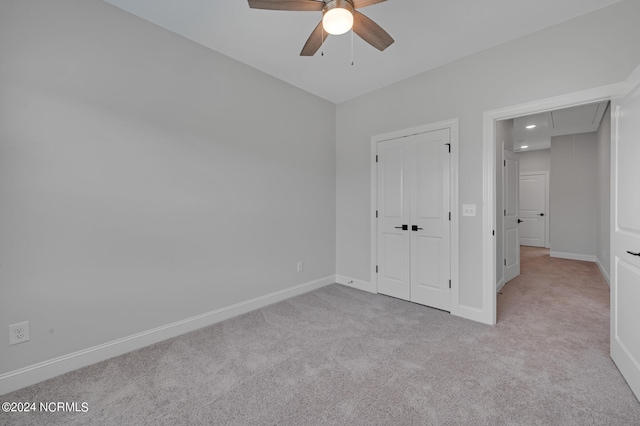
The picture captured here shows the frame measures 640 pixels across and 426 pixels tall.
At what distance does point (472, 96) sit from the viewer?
290 centimetres

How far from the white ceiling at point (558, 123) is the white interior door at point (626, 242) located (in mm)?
2524

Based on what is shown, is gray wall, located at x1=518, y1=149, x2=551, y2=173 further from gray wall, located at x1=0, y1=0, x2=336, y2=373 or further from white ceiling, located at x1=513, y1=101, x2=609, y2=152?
gray wall, located at x1=0, y1=0, x2=336, y2=373

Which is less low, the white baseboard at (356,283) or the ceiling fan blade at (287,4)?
the ceiling fan blade at (287,4)

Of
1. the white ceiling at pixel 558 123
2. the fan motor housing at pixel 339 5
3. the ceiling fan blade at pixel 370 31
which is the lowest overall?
the fan motor housing at pixel 339 5

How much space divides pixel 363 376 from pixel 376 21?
113 inches

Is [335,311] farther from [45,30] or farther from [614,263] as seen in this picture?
[45,30]

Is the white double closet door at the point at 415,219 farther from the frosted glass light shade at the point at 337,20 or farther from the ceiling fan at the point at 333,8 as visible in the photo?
the frosted glass light shade at the point at 337,20

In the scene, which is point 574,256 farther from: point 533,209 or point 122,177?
point 122,177

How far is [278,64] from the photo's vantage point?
3.10 metres

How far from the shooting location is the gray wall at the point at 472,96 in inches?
86.7

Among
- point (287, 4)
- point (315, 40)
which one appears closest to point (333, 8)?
point (287, 4)

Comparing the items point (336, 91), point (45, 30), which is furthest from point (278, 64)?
point (45, 30)

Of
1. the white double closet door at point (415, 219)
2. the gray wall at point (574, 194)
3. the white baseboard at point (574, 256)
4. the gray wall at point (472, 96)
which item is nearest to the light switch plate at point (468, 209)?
the gray wall at point (472, 96)

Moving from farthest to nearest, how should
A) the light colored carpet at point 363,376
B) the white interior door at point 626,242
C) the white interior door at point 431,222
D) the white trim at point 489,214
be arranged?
1. the white interior door at point 431,222
2. the white trim at point 489,214
3. the white interior door at point 626,242
4. the light colored carpet at point 363,376
